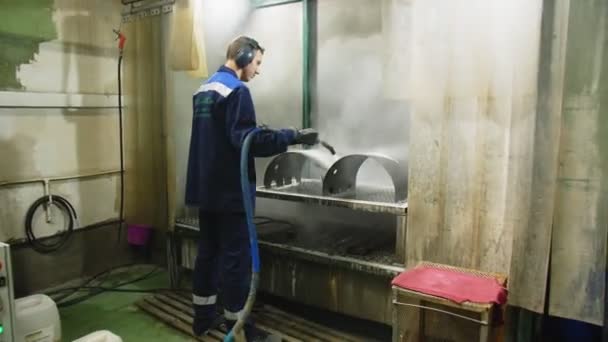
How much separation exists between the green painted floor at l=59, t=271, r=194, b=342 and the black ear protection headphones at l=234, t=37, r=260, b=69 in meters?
1.48

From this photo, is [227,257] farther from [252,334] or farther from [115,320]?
[115,320]

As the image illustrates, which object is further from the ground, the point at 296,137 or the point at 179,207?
the point at 296,137

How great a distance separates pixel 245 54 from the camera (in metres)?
2.22

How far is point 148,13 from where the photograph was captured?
9.57ft

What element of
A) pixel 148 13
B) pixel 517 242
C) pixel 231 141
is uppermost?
pixel 148 13

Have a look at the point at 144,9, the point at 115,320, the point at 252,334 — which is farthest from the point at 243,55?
the point at 115,320

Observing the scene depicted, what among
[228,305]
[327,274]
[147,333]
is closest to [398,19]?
[327,274]

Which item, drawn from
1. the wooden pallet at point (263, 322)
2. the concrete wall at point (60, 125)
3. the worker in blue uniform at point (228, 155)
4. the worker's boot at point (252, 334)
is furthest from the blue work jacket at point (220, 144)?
the concrete wall at point (60, 125)

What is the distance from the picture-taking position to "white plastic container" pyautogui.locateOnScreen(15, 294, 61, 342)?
6.97 feet

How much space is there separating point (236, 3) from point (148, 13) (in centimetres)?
57

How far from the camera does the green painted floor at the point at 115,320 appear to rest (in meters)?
2.50

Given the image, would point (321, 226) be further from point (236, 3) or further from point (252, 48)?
point (236, 3)

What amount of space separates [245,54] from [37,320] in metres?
1.62

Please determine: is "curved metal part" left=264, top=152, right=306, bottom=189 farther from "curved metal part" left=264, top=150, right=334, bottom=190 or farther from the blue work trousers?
the blue work trousers
